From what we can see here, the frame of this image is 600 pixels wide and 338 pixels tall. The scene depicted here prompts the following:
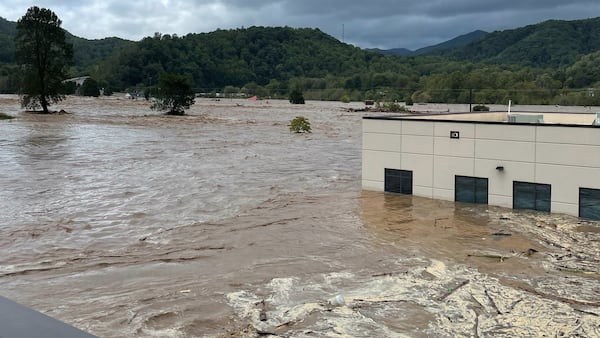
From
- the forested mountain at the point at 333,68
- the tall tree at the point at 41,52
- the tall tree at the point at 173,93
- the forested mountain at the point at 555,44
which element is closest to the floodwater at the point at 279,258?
the tall tree at the point at 41,52

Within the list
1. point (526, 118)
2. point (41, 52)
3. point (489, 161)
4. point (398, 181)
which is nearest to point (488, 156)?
point (489, 161)

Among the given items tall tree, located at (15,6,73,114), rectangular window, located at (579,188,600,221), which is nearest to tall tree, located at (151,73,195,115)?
tall tree, located at (15,6,73,114)

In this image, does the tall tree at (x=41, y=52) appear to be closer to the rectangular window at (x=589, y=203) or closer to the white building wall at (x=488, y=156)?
the white building wall at (x=488, y=156)

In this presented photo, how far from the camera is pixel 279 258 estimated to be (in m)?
17.0

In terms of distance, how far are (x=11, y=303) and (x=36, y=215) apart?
68.2 ft

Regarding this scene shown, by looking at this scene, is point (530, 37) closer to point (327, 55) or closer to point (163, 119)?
point (327, 55)

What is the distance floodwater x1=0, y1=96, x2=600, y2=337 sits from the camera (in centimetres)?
1205

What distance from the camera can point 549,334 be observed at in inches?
444

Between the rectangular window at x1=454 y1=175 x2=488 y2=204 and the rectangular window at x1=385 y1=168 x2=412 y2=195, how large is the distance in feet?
7.84

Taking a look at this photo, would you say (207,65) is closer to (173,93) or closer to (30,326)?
(173,93)

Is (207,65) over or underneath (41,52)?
over

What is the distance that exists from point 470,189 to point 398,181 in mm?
3650

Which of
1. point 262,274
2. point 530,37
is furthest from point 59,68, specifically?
point 530,37

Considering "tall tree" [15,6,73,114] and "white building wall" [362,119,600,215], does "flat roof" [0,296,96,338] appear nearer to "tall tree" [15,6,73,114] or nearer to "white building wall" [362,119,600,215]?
"white building wall" [362,119,600,215]
